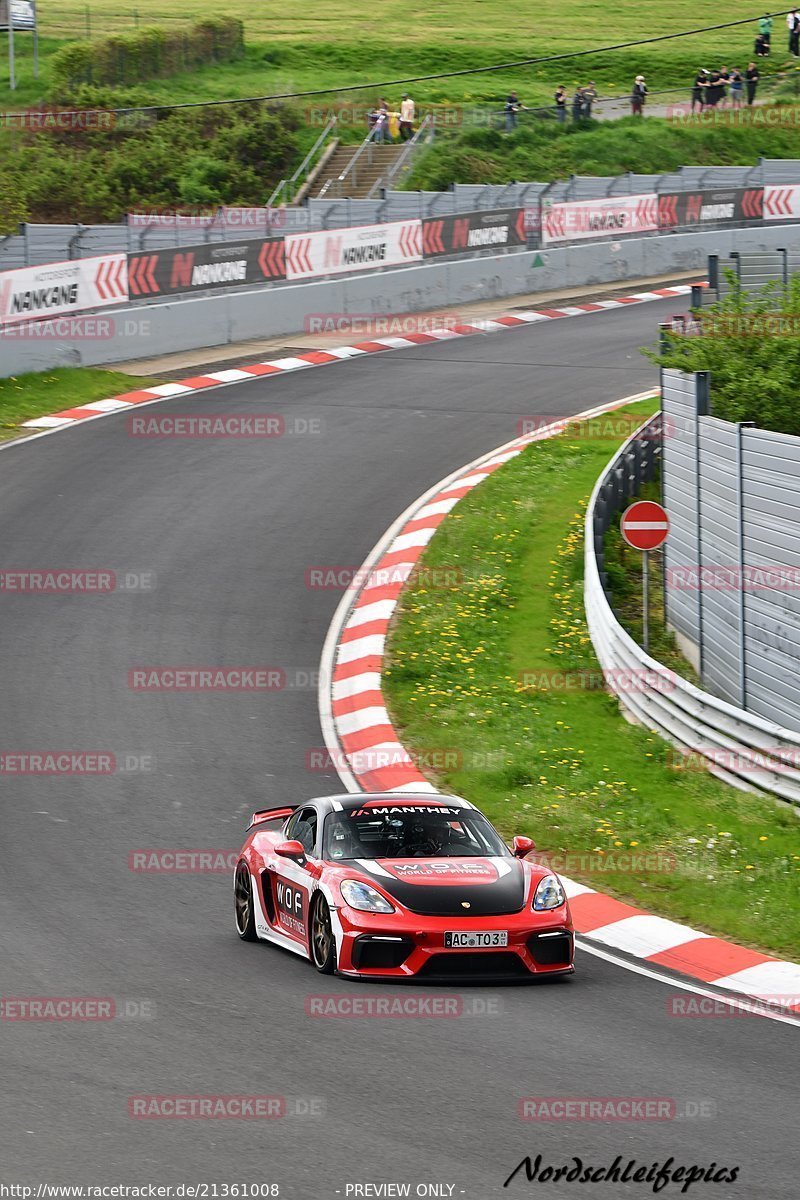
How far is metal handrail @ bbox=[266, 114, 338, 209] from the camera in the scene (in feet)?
173

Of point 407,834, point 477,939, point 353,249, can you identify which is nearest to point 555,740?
point 407,834

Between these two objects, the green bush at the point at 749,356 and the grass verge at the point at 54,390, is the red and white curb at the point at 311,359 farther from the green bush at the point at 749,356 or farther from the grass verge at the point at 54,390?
the green bush at the point at 749,356

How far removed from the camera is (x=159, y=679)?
685 inches

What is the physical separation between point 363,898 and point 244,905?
5.00 ft

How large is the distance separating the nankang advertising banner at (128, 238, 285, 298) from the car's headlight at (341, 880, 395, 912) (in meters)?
22.9

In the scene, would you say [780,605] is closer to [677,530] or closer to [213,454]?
[677,530]

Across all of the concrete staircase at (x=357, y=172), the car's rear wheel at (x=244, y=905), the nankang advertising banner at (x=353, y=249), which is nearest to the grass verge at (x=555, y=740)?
the car's rear wheel at (x=244, y=905)

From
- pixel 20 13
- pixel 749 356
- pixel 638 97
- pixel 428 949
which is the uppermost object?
pixel 20 13

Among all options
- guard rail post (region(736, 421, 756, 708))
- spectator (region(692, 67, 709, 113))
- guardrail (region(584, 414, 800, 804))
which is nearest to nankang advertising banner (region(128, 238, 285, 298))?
guardrail (region(584, 414, 800, 804))

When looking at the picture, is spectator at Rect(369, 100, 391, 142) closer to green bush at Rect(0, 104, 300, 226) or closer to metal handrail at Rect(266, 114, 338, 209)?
metal handrail at Rect(266, 114, 338, 209)

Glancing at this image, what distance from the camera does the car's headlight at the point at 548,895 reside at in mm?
10320

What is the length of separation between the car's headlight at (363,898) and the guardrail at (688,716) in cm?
510

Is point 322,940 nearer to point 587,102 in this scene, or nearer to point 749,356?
point 749,356

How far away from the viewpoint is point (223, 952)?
10859mm
